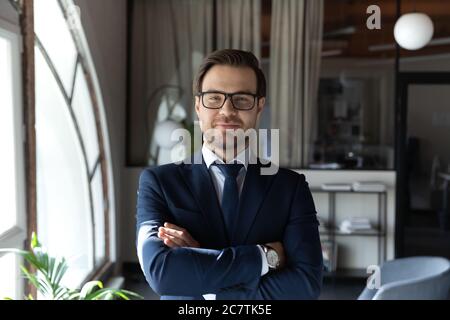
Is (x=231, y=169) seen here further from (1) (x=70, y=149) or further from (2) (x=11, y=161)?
(1) (x=70, y=149)

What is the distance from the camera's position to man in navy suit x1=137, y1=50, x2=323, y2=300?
1035mm

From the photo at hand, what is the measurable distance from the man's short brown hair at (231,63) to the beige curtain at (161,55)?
290 cm

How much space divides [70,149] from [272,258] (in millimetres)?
2213

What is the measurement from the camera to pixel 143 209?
1096 mm

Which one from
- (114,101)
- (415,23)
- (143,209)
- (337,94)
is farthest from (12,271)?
(337,94)

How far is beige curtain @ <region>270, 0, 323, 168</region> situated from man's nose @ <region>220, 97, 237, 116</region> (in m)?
2.96

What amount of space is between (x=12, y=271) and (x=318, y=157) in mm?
2477

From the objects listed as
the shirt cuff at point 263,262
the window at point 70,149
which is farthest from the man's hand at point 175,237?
the window at point 70,149

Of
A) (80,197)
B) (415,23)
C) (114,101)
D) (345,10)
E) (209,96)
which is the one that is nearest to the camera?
(209,96)

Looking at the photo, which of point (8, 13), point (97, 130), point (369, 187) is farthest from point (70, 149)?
point (369, 187)

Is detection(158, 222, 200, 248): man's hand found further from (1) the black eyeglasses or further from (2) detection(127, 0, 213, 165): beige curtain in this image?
(2) detection(127, 0, 213, 165): beige curtain

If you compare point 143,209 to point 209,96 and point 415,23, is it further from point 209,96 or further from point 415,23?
point 415,23

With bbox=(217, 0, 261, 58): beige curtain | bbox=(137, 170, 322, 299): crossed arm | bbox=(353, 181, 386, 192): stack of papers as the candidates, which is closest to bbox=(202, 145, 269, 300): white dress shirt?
bbox=(137, 170, 322, 299): crossed arm

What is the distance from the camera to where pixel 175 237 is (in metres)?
1.05
